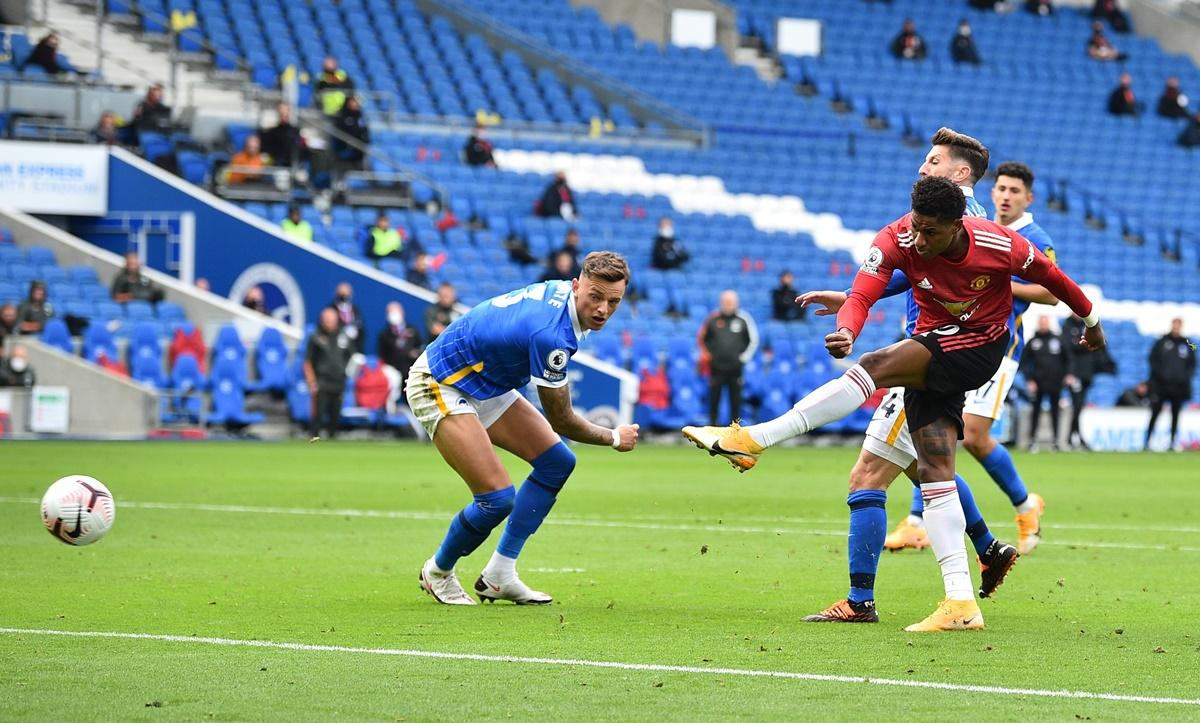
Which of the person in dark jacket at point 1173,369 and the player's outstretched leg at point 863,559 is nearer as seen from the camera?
the player's outstretched leg at point 863,559

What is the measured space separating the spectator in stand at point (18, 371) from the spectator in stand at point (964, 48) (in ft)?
82.8

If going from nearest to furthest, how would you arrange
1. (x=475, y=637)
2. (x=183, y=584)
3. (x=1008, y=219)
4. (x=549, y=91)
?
(x=475, y=637)
(x=183, y=584)
(x=1008, y=219)
(x=549, y=91)

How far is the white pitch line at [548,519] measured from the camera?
13.1 meters

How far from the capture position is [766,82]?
40000mm

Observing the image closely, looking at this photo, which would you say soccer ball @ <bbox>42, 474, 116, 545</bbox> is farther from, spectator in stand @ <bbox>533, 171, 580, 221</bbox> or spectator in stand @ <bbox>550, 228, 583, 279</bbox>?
spectator in stand @ <bbox>533, 171, 580, 221</bbox>

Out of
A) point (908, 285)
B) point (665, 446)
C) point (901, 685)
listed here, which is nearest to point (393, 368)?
point (665, 446)

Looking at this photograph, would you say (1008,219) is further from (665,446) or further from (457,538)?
(665,446)

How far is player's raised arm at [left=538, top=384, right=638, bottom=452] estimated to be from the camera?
861 cm

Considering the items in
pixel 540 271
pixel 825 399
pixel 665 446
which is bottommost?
pixel 665 446

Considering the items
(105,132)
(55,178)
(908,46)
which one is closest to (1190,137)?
(908,46)

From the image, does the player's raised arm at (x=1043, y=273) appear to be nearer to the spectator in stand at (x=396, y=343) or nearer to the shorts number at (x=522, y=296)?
the shorts number at (x=522, y=296)

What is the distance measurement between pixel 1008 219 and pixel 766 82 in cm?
2916

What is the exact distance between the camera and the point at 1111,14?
46594 millimetres

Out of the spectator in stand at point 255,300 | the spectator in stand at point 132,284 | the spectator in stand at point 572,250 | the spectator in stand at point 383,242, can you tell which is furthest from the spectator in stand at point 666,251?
the spectator in stand at point 132,284
